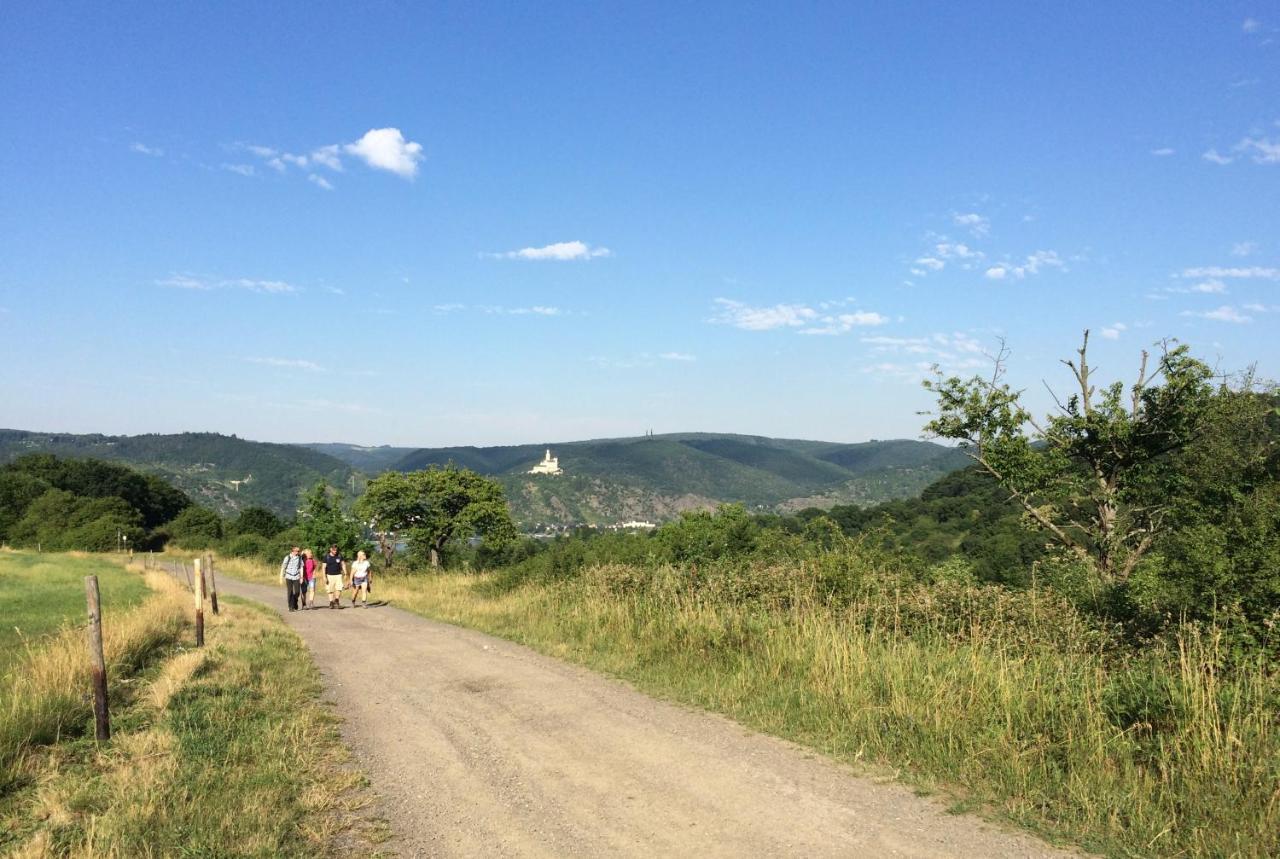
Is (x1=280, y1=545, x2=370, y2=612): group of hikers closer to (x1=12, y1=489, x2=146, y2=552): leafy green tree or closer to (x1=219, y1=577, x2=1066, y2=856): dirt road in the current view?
(x1=219, y1=577, x2=1066, y2=856): dirt road

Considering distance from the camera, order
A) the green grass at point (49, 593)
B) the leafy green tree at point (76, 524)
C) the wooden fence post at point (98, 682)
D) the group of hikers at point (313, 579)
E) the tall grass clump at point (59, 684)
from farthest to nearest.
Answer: the leafy green tree at point (76, 524)
the group of hikers at point (313, 579)
the green grass at point (49, 593)
the wooden fence post at point (98, 682)
the tall grass clump at point (59, 684)

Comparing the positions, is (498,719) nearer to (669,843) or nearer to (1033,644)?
(669,843)

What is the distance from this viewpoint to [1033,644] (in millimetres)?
7484

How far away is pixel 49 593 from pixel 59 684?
1198 inches

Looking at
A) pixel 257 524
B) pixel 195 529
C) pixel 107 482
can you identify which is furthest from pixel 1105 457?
pixel 107 482

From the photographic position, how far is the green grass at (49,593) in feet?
62.4

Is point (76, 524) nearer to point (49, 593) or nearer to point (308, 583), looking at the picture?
point (49, 593)

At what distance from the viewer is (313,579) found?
21859 mm

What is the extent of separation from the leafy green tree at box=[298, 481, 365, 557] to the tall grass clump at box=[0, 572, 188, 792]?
80.5 ft

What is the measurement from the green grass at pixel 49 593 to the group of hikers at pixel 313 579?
3.91m

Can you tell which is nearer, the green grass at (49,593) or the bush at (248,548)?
the green grass at (49,593)

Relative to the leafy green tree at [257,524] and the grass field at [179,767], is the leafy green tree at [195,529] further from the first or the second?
the grass field at [179,767]

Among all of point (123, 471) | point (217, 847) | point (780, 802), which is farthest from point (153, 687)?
point (123, 471)

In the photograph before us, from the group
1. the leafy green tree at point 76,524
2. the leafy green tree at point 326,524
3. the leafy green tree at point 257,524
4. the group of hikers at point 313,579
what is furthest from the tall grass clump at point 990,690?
the leafy green tree at point 76,524
